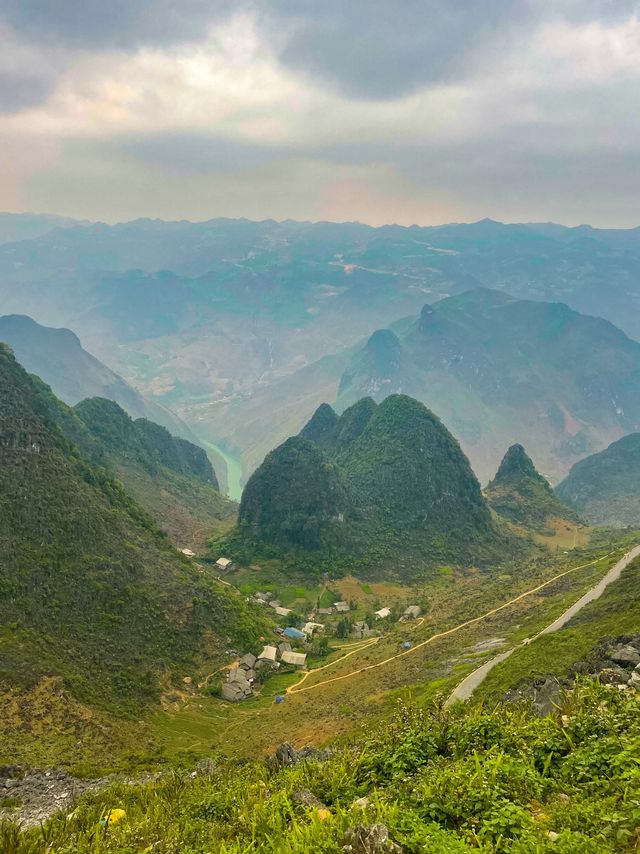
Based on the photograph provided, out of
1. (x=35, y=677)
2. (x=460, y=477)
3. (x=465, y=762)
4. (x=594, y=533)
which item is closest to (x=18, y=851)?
(x=465, y=762)

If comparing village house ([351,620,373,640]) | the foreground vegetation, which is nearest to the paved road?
the foreground vegetation

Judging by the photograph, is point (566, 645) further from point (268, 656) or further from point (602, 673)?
A: point (268, 656)

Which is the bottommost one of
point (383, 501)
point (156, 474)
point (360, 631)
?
point (360, 631)

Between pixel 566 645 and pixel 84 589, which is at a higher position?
pixel 84 589

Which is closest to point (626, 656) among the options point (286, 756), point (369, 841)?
point (286, 756)

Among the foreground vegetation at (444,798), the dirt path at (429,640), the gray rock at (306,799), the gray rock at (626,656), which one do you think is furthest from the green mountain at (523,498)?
the gray rock at (306,799)

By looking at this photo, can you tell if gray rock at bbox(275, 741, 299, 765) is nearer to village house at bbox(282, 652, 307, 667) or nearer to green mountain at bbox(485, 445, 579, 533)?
village house at bbox(282, 652, 307, 667)
